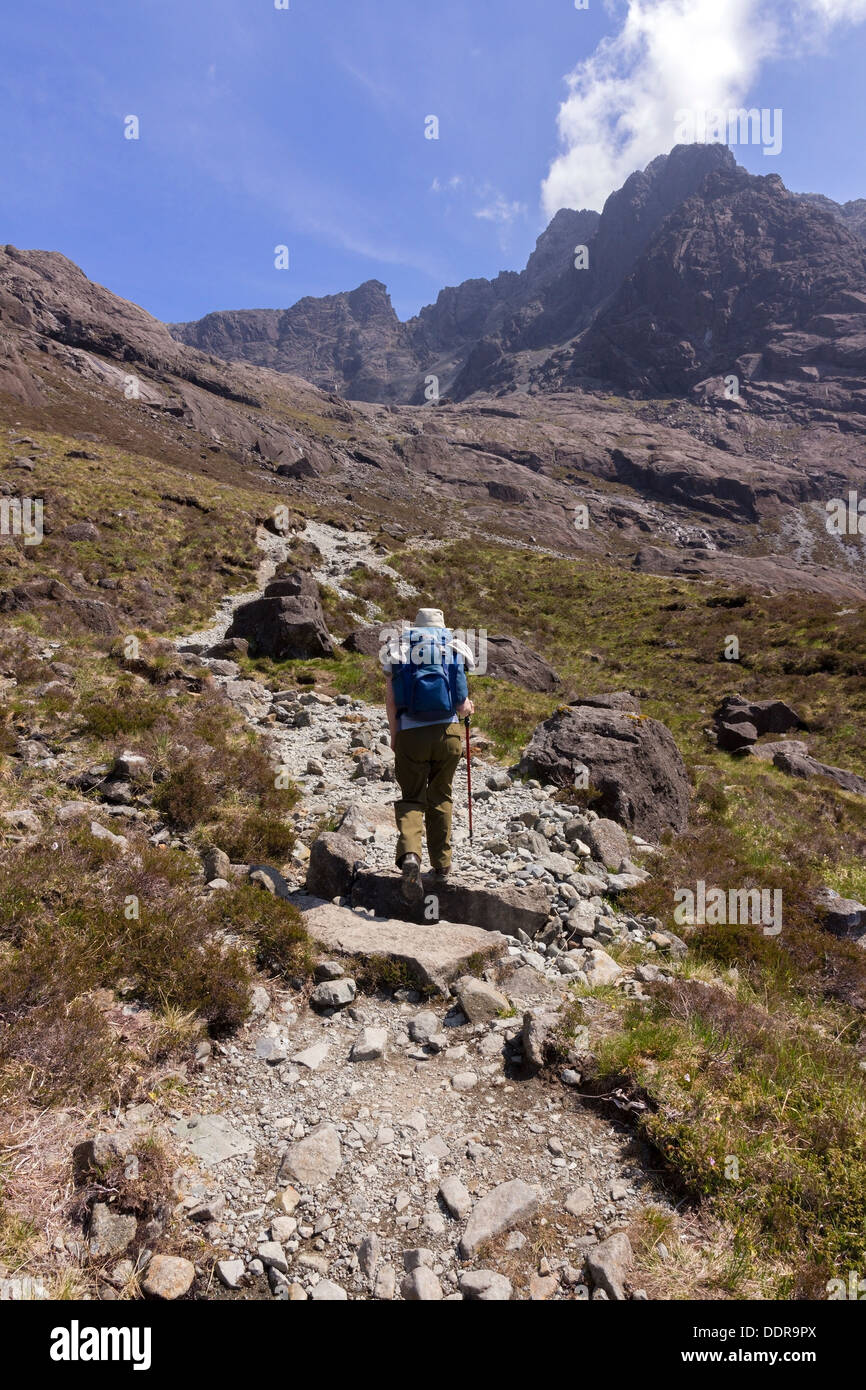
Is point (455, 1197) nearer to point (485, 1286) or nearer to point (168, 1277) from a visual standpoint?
point (485, 1286)

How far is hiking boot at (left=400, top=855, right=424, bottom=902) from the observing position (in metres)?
6.43

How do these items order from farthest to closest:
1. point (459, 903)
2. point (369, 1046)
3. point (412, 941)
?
point (459, 903), point (412, 941), point (369, 1046)

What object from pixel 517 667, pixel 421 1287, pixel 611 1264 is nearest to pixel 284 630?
pixel 517 667

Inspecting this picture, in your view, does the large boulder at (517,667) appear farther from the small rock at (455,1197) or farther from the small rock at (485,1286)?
the small rock at (485,1286)

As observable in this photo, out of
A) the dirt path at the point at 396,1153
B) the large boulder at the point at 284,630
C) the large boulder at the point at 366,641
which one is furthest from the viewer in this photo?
the large boulder at the point at 366,641

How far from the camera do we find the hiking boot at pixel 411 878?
6.43m

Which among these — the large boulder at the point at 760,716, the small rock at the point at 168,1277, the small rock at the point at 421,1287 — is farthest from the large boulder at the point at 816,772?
the small rock at the point at 168,1277

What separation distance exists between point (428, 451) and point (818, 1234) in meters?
149

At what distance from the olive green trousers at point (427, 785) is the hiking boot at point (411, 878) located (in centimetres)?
8

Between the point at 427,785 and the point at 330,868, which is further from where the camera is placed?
the point at 330,868

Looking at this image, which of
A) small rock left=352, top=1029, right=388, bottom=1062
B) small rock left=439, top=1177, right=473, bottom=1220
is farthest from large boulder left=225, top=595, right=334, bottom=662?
small rock left=439, top=1177, right=473, bottom=1220

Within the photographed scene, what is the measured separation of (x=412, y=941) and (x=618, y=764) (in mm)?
5728

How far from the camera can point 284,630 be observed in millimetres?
18609
